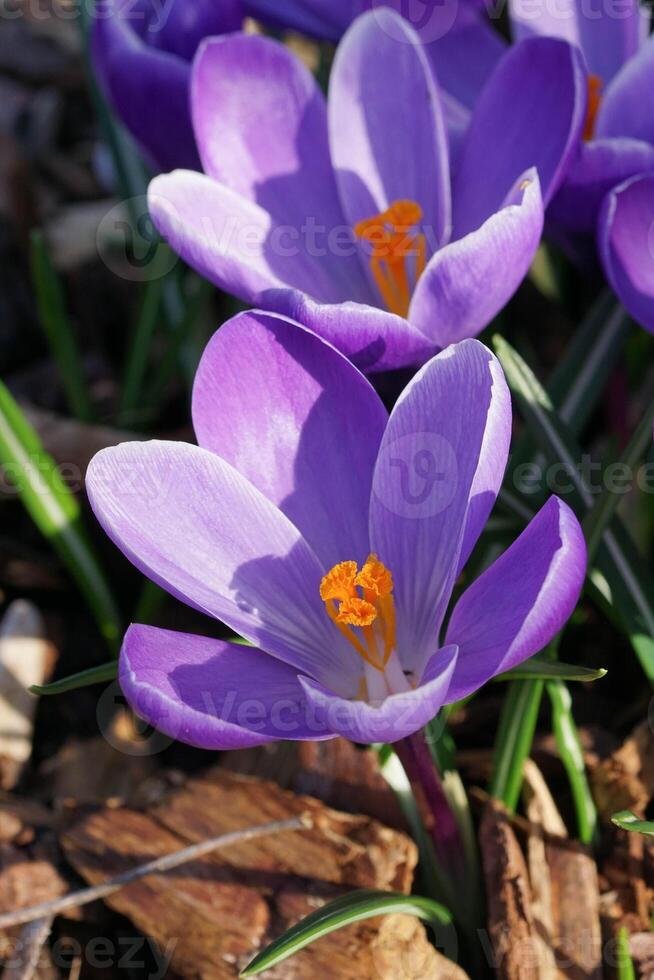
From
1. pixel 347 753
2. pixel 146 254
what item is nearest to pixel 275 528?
pixel 347 753

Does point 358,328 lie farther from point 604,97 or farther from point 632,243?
point 604,97

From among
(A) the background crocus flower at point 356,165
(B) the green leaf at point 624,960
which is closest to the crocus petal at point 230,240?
(A) the background crocus flower at point 356,165

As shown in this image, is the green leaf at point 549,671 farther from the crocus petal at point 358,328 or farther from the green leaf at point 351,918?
the crocus petal at point 358,328

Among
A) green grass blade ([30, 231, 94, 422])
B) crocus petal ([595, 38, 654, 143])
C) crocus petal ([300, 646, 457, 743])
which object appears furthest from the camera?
green grass blade ([30, 231, 94, 422])

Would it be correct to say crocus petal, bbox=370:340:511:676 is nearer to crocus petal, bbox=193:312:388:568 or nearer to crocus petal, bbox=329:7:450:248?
crocus petal, bbox=193:312:388:568

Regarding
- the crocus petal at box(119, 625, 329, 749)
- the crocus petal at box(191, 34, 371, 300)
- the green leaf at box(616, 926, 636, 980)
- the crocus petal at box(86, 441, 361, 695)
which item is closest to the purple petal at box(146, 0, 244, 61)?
the crocus petal at box(191, 34, 371, 300)

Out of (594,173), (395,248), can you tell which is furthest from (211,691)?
(594,173)
